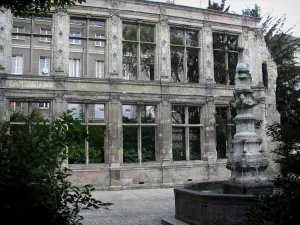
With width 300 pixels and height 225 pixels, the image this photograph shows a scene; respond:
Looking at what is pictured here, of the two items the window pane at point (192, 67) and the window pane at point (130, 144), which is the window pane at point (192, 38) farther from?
the window pane at point (130, 144)

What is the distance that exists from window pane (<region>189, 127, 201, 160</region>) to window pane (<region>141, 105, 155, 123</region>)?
2290 mm

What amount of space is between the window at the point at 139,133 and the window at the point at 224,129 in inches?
141

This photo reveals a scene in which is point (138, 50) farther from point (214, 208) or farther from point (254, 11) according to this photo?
point (254, 11)

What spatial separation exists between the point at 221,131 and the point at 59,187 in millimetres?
14727

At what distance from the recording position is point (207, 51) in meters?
17.5

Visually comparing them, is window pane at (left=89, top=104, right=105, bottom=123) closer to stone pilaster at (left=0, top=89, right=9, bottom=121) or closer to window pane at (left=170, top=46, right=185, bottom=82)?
stone pilaster at (left=0, top=89, right=9, bottom=121)

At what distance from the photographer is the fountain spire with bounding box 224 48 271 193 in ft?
25.1

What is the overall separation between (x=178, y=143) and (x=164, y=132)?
4.48 ft

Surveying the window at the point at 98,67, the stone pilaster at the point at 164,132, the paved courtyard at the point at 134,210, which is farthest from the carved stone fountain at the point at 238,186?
the window at the point at 98,67

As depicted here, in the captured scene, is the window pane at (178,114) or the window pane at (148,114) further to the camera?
the window pane at (178,114)

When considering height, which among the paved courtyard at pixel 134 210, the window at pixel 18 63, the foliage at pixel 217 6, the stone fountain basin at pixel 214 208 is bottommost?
the paved courtyard at pixel 134 210

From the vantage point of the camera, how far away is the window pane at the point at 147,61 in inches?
675

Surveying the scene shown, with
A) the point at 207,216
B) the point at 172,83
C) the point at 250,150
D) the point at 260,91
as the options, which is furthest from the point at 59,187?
the point at 260,91

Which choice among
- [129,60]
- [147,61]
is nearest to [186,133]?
[147,61]
